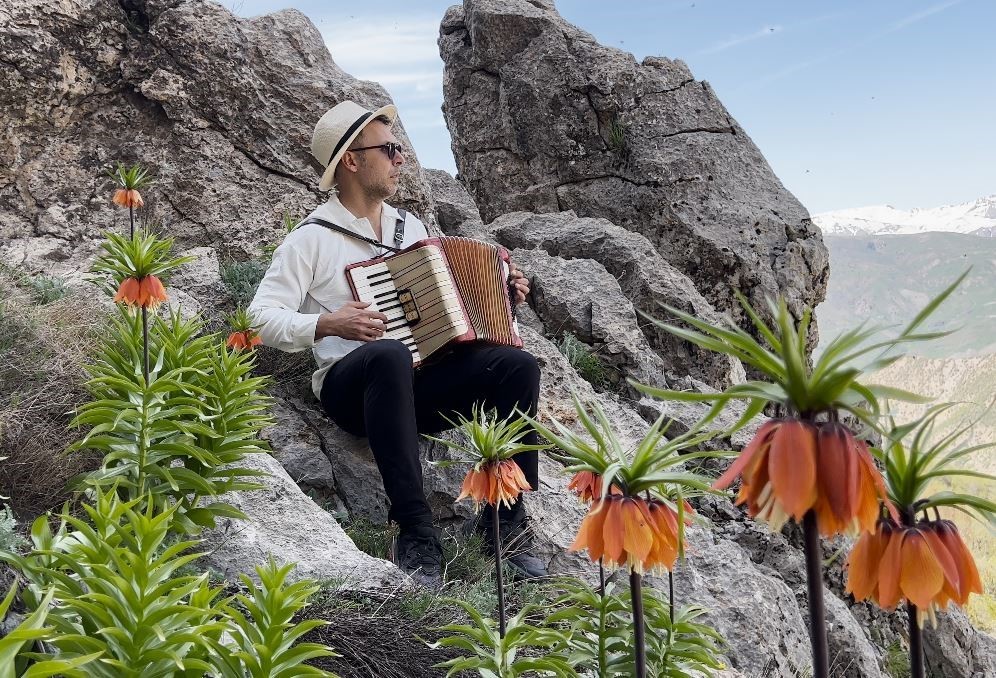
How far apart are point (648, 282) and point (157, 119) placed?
4948 mm

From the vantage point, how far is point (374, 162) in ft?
17.9

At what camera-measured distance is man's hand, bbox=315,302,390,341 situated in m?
4.69

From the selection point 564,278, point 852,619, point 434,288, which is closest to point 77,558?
point 434,288

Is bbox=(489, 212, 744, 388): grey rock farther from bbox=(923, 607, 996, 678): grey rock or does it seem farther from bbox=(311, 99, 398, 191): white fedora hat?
bbox=(311, 99, 398, 191): white fedora hat

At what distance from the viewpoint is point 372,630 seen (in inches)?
132

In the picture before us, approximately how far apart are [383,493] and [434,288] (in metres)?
1.42

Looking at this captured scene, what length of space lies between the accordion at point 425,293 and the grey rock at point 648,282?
4.22 m

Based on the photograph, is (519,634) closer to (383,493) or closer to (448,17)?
(383,493)

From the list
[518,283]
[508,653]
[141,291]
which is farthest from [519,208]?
[508,653]

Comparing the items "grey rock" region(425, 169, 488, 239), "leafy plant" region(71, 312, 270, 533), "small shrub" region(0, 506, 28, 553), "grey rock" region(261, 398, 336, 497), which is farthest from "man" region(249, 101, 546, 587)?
"grey rock" region(425, 169, 488, 239)

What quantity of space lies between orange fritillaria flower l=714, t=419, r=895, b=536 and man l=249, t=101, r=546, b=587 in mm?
2818

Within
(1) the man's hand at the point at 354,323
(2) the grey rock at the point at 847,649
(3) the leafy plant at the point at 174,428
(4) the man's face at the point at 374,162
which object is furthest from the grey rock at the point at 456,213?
(3) the leafy plant at the point at 174,428

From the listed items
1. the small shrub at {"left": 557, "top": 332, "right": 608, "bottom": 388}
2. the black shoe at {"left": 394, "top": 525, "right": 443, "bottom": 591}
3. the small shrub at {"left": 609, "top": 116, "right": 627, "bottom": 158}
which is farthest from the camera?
the small shrub at {"left": 609, "top": 116, "right": 627, "bottom": 158}

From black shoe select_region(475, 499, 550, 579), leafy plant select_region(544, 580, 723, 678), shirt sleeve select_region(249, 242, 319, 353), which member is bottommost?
black shoe select_region(475, 499, 550, 579)
